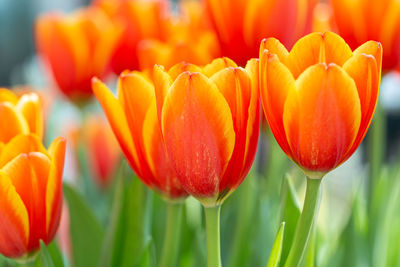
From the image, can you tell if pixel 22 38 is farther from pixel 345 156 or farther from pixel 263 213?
pixel 345 156

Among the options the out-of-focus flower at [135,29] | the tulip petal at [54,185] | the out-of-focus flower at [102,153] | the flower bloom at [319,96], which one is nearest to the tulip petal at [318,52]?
the flower bloom at [319,96]

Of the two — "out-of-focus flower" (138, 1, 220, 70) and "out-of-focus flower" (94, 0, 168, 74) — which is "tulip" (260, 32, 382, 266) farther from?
"out-of-focus flower" (94, 0, 168, 74)

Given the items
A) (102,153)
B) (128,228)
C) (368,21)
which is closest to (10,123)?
(128,228)

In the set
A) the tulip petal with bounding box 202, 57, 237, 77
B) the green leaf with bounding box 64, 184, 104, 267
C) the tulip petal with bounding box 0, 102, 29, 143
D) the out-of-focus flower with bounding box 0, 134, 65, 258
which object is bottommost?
the green leaf with bounding box 64, 184, 104, 267

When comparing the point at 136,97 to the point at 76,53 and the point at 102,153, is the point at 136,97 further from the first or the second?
the point at 102,153

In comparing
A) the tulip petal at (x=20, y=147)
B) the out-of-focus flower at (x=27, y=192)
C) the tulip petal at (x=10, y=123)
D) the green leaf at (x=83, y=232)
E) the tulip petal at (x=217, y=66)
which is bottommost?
the green leaf at (x=83, y=232)

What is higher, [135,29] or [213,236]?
[135,29]

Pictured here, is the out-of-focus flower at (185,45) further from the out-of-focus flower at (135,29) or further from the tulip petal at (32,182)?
the tulip petal at (32,182)

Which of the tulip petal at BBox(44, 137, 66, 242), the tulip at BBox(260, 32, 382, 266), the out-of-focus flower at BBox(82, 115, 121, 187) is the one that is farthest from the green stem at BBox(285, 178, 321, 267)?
the out-of-focus flower at BBox(82, 115, 121, 187)
